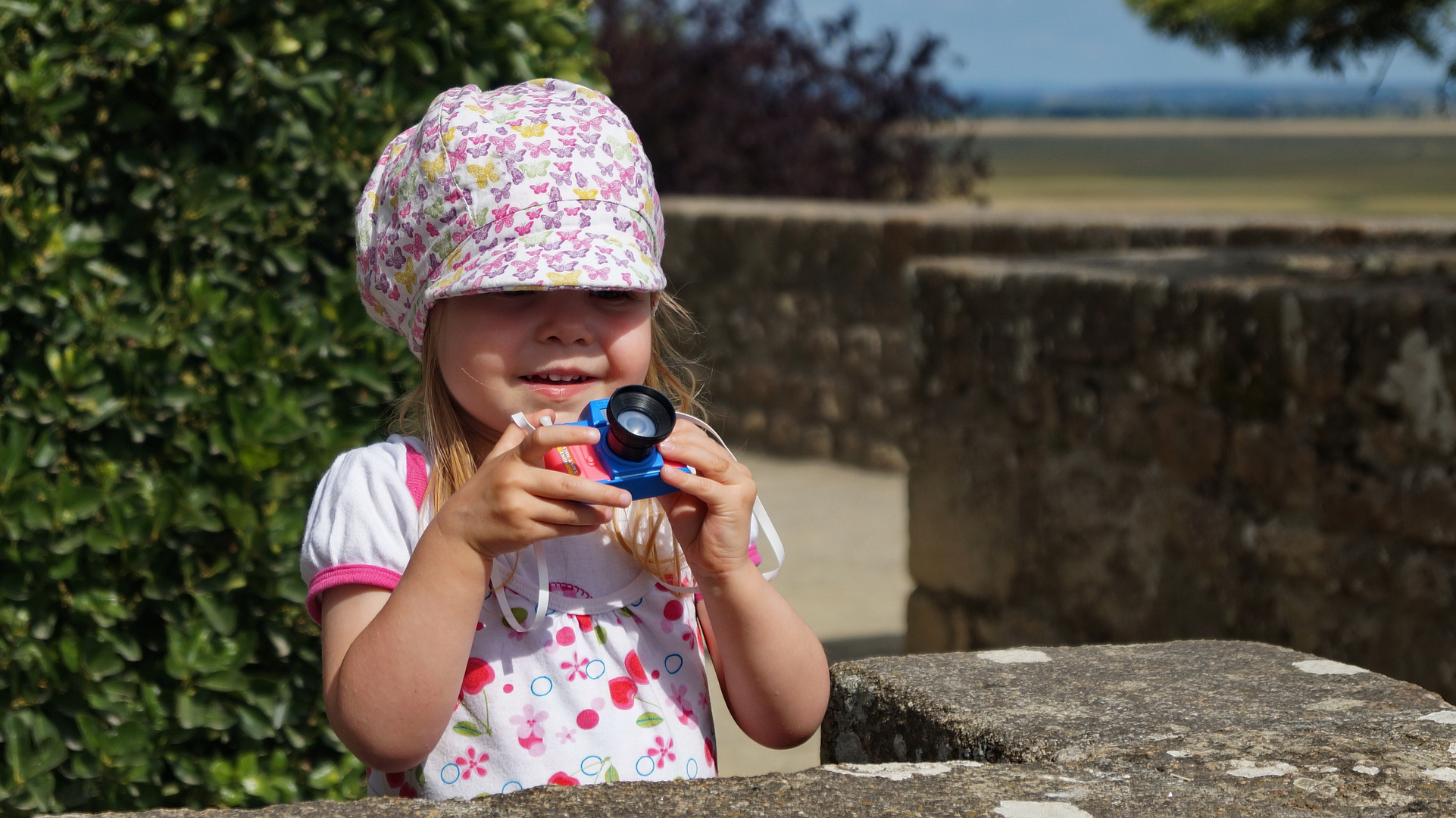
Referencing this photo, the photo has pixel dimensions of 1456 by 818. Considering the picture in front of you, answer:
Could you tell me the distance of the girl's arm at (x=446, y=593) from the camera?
133 centimetres

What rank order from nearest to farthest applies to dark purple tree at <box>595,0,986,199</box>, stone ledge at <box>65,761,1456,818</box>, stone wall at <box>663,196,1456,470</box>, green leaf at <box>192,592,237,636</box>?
stone ledge at <box>65,761,1456,818</box> < green leaf at <box>192,592,237,636</box> < stone wall at <box>663,196,1456,470</box> < dark purple tree at <box>595,0,986,199</box>

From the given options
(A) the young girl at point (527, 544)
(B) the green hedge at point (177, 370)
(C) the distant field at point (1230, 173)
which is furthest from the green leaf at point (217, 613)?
(C) the distant field at point (1230, 173)

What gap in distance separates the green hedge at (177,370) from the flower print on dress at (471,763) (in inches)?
34.4

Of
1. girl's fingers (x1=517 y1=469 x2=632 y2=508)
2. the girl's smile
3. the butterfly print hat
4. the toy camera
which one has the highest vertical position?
the butterfly print hat

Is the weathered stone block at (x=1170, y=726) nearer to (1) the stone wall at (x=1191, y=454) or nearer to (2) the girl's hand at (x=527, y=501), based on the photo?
(2) the girl's hand at (x=527, y=501)

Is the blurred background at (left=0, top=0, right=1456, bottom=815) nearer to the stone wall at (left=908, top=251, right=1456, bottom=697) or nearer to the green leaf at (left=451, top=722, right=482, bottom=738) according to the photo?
the green leaf at (left=451, top=722, right=482, bottom=738)

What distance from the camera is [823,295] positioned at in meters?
6.94

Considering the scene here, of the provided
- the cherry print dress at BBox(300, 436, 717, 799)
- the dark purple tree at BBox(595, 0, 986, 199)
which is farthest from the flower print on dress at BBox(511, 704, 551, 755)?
the dark purple tree at BBox(595, 0, 986, 199)

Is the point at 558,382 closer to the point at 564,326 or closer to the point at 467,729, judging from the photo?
the point at 564,326

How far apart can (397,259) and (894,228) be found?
522 centimetres

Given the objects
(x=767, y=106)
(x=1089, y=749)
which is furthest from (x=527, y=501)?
(x=767, y=106)

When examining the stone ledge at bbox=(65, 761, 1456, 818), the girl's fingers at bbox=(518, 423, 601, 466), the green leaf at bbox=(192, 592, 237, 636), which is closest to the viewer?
the stone ledge at bbox=(65, 761, 1456, 818)

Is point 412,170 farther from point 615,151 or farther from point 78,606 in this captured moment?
point 78,606

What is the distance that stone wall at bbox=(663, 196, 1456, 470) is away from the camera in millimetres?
6348
